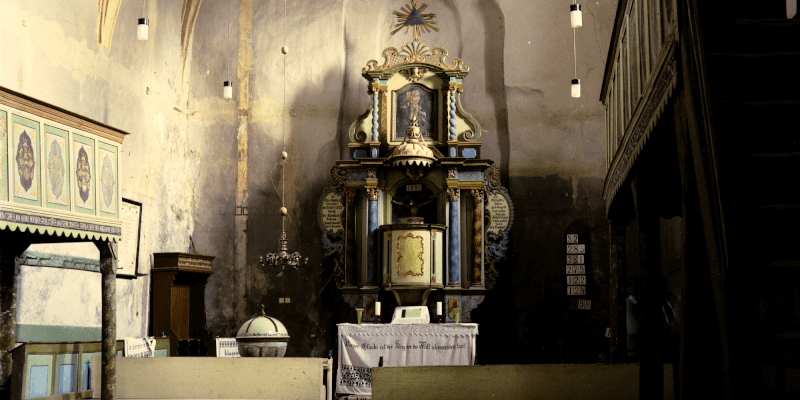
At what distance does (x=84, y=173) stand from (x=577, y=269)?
7.91 meters

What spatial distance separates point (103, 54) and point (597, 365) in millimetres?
7488

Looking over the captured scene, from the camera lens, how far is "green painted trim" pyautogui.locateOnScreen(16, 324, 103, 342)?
8.45 metres

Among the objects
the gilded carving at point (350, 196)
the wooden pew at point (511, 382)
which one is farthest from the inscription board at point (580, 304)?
the wooden pew at point (511, 382)

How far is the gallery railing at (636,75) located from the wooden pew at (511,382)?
4.90 feet

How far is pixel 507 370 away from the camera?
6.11 m

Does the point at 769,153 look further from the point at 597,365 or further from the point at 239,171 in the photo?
the point at 239,171

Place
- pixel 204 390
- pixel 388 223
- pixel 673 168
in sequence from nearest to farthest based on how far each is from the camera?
pixel 673 168
pixel 204 390
pixel 388 223

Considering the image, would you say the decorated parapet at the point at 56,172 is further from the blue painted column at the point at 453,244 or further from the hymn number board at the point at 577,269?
the hymn number board at the point at 577,269

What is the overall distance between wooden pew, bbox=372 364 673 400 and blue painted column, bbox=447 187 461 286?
5641 mm

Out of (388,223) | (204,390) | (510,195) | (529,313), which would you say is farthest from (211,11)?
(204,390)

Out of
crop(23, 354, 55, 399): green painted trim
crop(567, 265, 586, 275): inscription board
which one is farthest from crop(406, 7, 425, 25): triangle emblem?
crop(23, 354, 55, 399): green painted trim

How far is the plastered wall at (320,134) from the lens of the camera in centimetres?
1228

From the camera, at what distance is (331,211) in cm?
1257

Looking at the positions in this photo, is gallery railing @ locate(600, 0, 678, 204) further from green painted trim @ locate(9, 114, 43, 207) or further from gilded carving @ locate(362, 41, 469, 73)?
gilded carving @ locate(362, 41, 469, 73)
